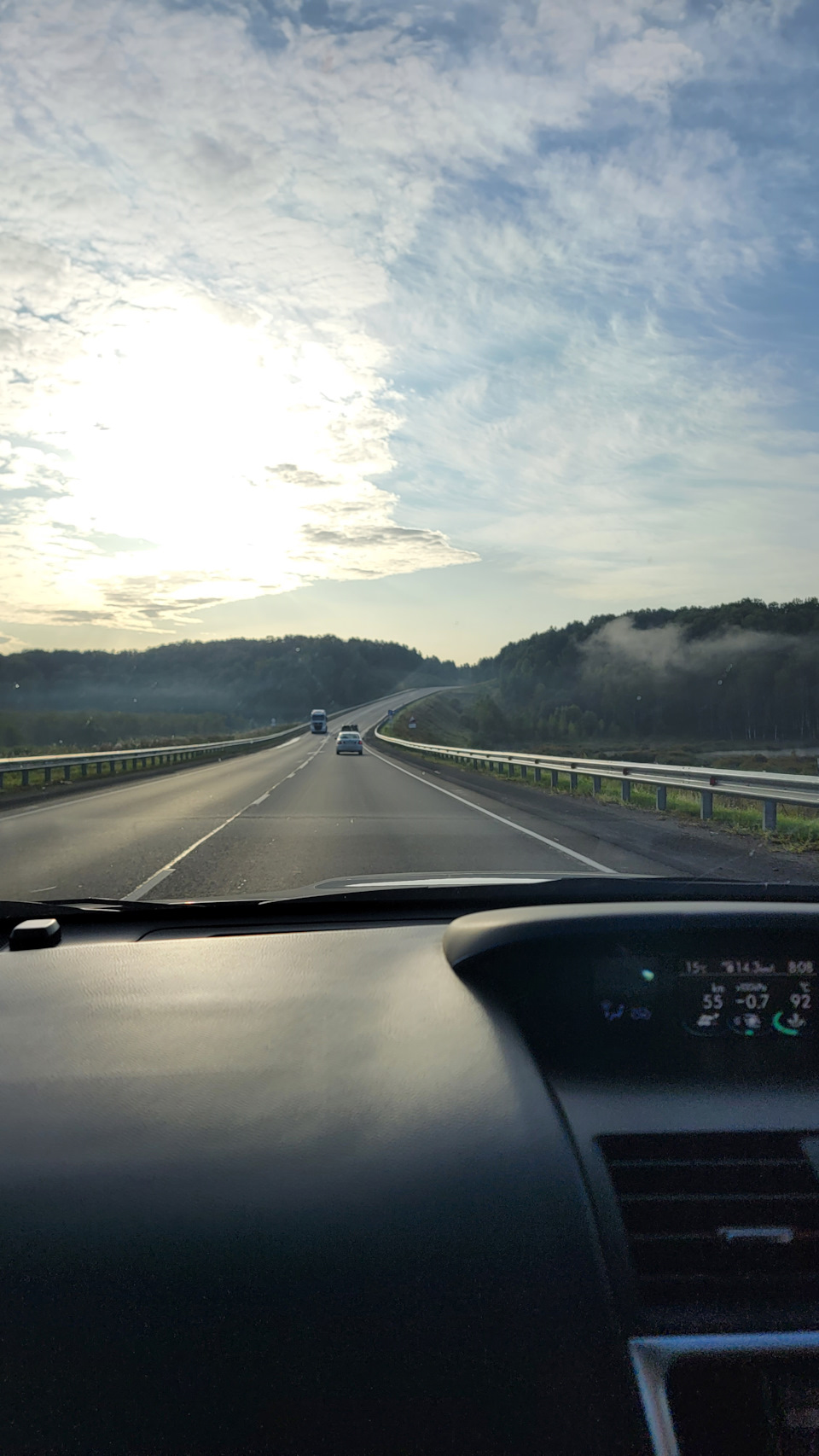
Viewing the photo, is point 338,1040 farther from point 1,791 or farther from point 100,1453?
point 1,791

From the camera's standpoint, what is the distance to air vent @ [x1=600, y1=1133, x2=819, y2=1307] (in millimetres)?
2000

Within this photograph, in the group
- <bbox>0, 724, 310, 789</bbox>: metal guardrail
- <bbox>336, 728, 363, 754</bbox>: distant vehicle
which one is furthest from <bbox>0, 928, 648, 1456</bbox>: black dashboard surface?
<bbox>336, 728, 363, 754</bbox>: distant vehicle

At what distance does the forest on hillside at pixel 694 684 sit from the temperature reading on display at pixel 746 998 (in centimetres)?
8626

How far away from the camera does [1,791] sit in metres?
23.7

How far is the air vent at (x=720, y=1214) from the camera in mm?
2000

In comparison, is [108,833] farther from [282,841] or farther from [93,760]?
[93,760]

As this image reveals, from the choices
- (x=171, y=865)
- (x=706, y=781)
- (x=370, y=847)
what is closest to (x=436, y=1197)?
(x=171, y=865)

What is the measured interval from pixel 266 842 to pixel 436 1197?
464 inches

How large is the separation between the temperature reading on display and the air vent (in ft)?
1.57

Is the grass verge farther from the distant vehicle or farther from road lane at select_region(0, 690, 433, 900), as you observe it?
the distant vehicle

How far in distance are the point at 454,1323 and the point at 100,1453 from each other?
63cm

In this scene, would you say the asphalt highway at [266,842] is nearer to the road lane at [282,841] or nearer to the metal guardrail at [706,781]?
the road lane at [282,841]

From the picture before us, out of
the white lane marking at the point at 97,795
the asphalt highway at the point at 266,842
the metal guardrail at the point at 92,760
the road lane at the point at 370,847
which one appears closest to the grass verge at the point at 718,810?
the asphalt highway at the point at 266,842

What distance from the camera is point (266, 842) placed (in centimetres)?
1363
